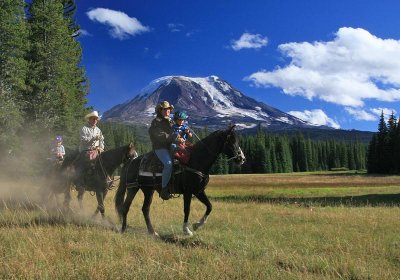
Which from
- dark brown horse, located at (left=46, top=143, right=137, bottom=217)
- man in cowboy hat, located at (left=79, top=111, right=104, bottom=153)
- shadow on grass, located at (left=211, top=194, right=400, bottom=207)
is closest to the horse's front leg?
dark brown horse, located at (left=46, top=143, right=137, bottom=217)

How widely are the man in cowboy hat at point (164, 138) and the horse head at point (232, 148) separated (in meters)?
1.53

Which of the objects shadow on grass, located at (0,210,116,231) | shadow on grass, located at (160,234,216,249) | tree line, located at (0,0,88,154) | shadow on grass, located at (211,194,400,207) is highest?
tree line, located at (0,0,88,154)

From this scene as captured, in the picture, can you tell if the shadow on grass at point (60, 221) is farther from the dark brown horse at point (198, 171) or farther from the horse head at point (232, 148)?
the horse head at point (232, 148)

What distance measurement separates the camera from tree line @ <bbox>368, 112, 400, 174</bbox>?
105m

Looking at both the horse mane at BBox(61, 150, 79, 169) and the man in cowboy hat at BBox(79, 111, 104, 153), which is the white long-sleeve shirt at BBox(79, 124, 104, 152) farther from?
the horse mane at BBox(61, 150, 79, 169)

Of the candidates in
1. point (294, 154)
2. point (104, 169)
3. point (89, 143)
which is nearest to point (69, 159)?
point (89, 143)

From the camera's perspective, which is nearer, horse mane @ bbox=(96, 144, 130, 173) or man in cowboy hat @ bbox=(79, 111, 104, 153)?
horse mane @ bbox=(96, 144, 130, 173)

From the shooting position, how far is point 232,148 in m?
12.2

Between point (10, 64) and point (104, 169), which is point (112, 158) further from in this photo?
point (10, 64)

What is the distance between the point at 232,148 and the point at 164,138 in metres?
1.99

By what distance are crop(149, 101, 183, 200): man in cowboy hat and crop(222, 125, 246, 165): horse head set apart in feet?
5.03

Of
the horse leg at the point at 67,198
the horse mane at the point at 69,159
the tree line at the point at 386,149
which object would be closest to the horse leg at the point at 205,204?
the horse leg at the point at 67,198

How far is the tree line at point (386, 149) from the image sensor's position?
343 ft

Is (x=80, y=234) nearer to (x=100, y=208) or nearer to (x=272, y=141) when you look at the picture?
(x=100, y=208)
